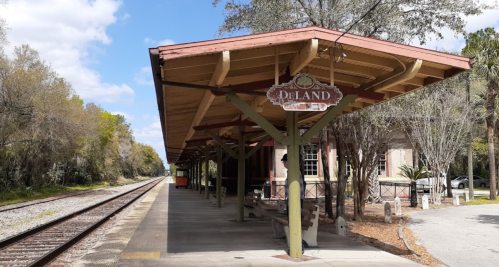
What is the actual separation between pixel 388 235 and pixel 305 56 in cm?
691

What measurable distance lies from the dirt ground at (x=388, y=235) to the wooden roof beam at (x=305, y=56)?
14.3ft

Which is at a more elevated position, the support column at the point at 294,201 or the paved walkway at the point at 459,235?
the support column at the point at 294,201

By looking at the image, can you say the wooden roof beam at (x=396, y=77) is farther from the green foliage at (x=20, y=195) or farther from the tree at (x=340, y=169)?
the green foliage at (x=20, y=195)

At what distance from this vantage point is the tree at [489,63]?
25344 millimetres

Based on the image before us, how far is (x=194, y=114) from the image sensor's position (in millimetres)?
12000

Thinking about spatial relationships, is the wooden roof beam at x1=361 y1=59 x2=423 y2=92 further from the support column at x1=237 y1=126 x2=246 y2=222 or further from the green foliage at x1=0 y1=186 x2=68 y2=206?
the green foliage at x1=0 y1=186 x2=68 y2=206

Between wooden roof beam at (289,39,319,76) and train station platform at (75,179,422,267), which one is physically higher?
wooden roof beam at (289,39,319,76)

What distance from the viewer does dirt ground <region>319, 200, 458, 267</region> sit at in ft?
30.1

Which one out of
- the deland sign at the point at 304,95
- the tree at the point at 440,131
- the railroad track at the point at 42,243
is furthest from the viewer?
the tree at the point at 440,131

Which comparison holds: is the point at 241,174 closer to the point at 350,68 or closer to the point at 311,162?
the point at 350,68

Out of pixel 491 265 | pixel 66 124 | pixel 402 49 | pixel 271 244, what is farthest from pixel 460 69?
pixel 66 124

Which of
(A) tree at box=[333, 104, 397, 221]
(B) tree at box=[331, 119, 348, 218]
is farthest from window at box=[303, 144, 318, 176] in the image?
(B) tree at box=[331, 119, 348, 218]

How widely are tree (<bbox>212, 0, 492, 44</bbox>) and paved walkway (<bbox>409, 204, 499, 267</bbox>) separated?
5.54 m

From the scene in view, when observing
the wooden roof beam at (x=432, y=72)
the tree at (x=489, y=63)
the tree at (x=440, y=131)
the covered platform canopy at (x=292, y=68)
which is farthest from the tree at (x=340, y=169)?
the tree at (x=489, y=63)
